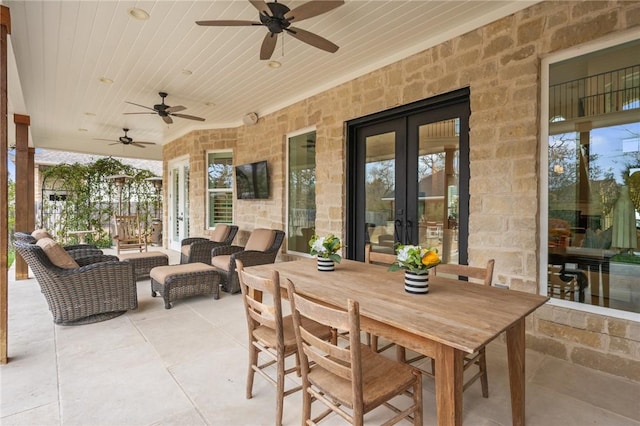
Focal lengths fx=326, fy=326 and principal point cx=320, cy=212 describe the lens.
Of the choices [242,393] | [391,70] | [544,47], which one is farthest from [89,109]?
[544,47]

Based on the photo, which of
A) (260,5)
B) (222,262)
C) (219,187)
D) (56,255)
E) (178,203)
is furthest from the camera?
(178,203)

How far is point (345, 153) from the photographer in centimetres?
447

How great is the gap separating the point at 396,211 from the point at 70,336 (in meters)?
3.55

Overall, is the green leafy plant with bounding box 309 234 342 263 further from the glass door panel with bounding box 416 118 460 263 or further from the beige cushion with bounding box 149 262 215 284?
the beige cushion with bounding box 149 262 215 284

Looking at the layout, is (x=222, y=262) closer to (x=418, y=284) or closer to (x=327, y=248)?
(x=327, y=248)

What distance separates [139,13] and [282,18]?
4.76ft

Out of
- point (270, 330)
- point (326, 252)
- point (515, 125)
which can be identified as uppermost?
point (515, 125)

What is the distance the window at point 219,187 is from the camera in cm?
703

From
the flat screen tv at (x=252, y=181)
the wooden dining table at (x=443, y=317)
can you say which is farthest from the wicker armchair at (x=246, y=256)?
the wooden dining table at (x=443, y=317)

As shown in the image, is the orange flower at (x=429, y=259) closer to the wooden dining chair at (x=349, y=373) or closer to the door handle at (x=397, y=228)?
the wooden dining chair at (x=349, y=373)

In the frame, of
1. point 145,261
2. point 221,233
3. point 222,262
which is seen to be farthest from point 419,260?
point 221,233

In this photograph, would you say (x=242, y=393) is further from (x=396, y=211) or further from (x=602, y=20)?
(x=602, y=20)

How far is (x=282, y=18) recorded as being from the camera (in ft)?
8.19

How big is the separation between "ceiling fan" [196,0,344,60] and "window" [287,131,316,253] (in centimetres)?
238
